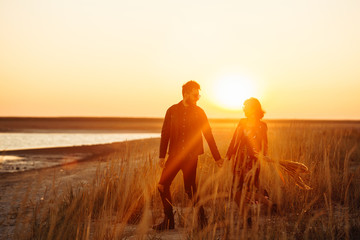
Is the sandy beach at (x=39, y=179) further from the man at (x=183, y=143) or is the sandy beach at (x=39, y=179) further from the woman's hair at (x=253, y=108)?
the woman's hair at (x=253, y=108)

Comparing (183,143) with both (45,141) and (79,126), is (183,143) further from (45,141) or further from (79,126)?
(79,126)

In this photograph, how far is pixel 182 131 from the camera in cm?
450

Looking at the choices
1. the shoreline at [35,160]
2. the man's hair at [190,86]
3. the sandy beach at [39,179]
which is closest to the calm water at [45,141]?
the shoreline at [35,160]

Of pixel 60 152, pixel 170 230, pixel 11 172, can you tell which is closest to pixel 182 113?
pixel 170 230

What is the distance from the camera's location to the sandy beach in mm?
4540

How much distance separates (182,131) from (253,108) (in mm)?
1059

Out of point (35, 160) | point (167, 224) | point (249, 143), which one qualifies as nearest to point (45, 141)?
point (35, 160)

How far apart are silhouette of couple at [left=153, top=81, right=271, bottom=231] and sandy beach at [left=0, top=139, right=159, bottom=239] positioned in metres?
0.94

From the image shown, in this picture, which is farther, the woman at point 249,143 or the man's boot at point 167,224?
the woman at point 249,143

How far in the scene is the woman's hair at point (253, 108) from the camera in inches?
182

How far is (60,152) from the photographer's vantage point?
16.7m

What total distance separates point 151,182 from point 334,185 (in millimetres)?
3248

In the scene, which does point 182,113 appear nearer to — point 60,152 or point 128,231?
point 128,231

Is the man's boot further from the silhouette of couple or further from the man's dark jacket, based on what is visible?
the man's dark jacket
